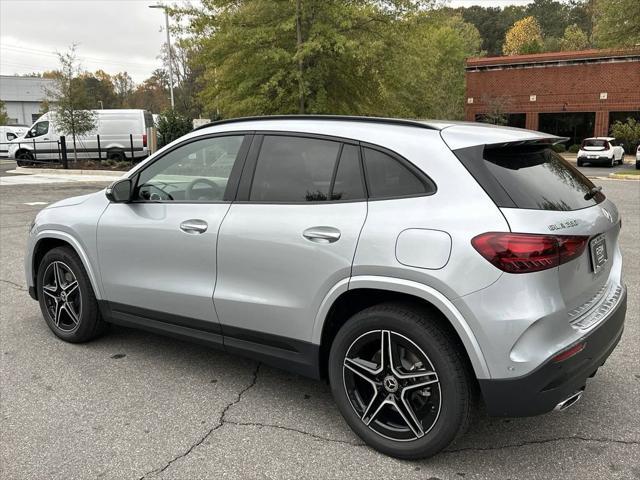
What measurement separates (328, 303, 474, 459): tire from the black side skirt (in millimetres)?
180

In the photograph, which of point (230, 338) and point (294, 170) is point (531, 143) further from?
point (230, 338)

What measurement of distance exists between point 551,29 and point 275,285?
9171 centimetres

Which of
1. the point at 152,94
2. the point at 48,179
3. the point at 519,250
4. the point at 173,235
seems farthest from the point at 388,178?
the point at 152,94

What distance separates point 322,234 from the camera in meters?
2.91

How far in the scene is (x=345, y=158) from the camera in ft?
9.95

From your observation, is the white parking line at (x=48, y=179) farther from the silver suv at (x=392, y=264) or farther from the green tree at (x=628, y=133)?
the green tree at (x=628, y=133)

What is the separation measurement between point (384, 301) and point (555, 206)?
946 millimetres

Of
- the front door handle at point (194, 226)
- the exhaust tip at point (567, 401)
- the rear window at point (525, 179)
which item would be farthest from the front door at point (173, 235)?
the exhaust tip at point (567, 401)

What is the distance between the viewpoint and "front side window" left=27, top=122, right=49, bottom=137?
2466 cm

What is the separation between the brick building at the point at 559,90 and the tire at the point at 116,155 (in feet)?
86.2

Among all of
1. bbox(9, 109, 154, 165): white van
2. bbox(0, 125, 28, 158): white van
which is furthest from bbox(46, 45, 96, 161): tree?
bbox(0, 125, 28, 158): white van

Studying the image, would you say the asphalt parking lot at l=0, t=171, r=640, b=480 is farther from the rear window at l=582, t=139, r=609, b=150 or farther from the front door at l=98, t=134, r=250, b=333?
the rear window at l=582, t=139, r=609, b=150

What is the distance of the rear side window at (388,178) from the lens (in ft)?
9.09

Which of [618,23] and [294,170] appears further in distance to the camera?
[618,23]
